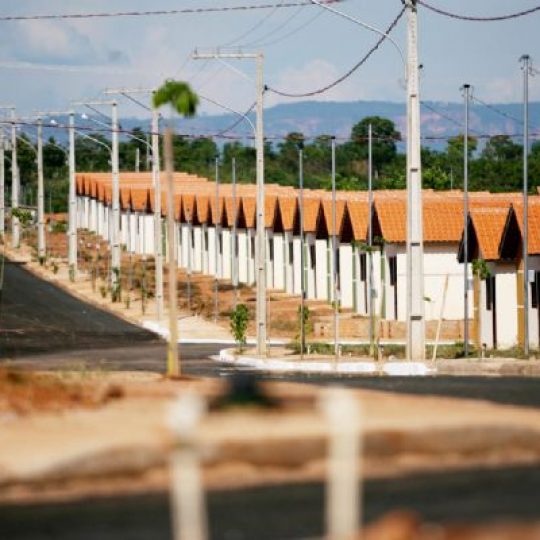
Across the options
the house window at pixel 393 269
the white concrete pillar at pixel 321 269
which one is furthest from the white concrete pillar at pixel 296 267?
the house window at pixel 393 269

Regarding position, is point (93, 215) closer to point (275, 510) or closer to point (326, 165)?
point (326, 165)

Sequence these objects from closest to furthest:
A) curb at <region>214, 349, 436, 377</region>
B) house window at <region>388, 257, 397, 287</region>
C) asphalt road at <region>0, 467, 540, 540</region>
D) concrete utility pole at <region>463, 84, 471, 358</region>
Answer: asphalt road at <region>0, 467, 540, 540</region>, curb at <region>214, 349, 436, 377</region>, concrete utility pole at <region>463, 84, 471, 358</region>, house window at <region>388, 257, 397, 287</region>

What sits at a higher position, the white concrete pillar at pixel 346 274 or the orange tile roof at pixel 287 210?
the orange tile roof at pixel 287 210

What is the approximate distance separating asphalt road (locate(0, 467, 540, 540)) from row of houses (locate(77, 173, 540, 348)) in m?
34.9

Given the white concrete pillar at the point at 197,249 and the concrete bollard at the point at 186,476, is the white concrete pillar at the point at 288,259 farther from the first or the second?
the concrete bollard at the point at 186,476

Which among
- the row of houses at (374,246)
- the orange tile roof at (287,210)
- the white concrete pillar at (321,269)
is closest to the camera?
the row of houses at (374,246)

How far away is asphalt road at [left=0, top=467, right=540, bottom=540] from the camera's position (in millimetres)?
14000

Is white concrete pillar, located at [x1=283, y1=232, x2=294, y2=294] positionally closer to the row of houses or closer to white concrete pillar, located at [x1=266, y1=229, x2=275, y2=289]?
the row of houses

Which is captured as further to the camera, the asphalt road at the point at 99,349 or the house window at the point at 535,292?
the house window at the point at 535,292

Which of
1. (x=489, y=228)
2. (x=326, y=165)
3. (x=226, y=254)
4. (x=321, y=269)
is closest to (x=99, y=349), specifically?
(x=489, y=228)

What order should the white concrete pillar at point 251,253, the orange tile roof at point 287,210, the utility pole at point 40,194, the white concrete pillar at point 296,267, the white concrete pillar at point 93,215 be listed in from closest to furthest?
the orange tile roof at point 287,210
the white concrete pillar at point 296,267
the white concrete pillar at point 251,253
the utility pole at point 40,194
the white concrete pillar at point 93,215

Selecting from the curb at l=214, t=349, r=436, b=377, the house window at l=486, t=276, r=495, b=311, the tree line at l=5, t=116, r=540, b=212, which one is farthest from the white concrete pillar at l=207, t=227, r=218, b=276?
the curb at l=214, t=349, r=436, b=377

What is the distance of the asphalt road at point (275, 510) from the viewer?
45.9 ft

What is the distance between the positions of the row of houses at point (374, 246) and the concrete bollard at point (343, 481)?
36.1 metres
